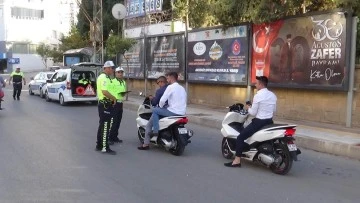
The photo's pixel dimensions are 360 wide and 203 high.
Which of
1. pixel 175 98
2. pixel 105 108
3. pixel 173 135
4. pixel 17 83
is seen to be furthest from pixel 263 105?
pixel 17 83

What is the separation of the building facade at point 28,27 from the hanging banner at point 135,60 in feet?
144

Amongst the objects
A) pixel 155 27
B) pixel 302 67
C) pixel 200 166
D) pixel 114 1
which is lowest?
pixel 200 166

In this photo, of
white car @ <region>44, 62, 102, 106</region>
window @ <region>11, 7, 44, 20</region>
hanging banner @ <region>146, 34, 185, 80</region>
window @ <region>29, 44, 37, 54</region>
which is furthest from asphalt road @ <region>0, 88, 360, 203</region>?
window @ <region>29, 44, 37, 54</region>

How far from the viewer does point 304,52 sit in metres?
12.5

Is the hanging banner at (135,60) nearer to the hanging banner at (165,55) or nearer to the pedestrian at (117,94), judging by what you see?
the hanging banner at (165,55)

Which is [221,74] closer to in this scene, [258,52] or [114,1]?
[258,52]

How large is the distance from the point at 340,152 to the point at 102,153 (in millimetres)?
4753

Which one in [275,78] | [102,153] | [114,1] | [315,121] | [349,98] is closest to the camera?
[102,153]

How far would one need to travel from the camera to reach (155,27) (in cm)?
2519

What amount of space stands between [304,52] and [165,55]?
8.35 m

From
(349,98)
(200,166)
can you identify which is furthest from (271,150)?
(349,98)

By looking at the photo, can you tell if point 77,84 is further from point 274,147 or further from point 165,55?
point 274,147

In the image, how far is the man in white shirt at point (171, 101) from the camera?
8.72 meters

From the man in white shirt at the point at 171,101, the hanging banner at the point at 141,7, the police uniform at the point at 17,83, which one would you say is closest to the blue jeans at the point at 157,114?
the man in white shirt at the point at 171,101
